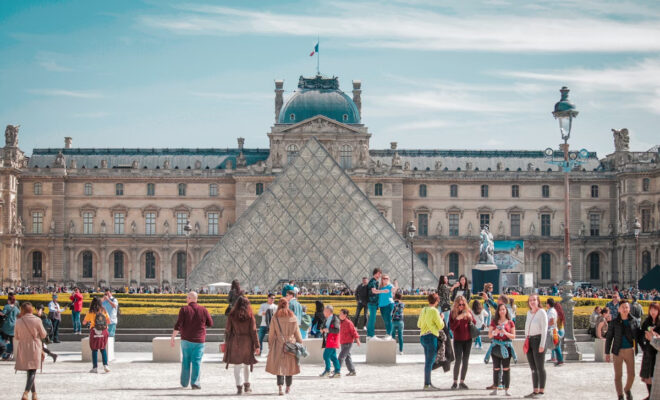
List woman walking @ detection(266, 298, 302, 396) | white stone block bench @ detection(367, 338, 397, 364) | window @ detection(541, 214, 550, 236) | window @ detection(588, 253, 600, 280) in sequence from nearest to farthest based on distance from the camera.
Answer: woman walking @ detection(266, 298, 302, 396)
white stone block bench @ detection(367, 338, 397, 364)
window @ detection(588, 253, 600, 280)
window @ detection(541, 214, 550, 236)

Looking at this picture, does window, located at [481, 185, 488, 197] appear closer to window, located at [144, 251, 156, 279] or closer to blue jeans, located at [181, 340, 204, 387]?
→ window, located at [144, 251, 156, 279]

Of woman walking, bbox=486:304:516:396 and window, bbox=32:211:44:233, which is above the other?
window, bbox=32:211:44:233

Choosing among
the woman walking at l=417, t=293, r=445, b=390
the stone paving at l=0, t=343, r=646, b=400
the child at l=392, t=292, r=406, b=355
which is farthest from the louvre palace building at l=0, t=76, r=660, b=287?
the woman walking at l=417, t=293, r=445, b=390

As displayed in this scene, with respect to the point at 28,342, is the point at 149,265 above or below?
above

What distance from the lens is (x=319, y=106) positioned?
66.2m

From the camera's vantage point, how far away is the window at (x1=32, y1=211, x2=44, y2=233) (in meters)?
66.1

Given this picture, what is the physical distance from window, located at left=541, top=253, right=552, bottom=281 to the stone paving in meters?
47.7

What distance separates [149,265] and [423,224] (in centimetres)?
1698

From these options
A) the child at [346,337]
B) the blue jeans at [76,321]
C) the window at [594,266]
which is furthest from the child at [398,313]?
the window at [594,266]

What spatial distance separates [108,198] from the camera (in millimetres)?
67125

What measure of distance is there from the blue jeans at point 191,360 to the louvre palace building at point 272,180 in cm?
4890

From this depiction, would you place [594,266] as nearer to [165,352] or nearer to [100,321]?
[165,352]

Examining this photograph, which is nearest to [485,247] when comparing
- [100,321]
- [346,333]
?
[346,333]

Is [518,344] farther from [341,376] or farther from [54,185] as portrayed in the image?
[54,185]
